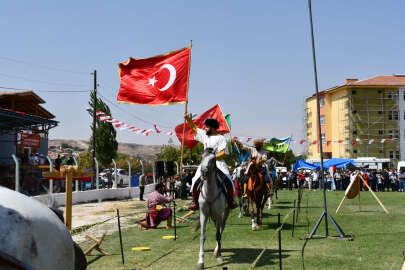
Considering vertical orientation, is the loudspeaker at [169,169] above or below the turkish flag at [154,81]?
below

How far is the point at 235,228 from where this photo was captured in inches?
543

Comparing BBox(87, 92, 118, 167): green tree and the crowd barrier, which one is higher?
BBox(87, 92, 118, 167): green tree

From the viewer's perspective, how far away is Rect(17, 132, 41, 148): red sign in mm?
37394

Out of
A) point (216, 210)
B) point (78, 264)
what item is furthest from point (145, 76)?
point (78, 264)

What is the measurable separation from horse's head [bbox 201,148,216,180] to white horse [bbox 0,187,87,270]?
219 inches

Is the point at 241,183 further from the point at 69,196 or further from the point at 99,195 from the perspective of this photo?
the point at 99,195

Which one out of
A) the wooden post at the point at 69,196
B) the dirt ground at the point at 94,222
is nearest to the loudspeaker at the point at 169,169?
the dirt ground at the point at 94,222

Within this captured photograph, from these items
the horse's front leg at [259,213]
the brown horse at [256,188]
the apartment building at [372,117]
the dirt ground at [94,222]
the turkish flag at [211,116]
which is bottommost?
the dirt ground at [94,222]

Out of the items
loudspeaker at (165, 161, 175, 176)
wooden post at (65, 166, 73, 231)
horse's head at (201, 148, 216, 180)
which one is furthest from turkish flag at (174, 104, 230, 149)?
horse's head at (201, 148, 216, 180)

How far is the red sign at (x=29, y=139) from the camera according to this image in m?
37.4

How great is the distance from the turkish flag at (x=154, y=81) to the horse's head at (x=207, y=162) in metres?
4.87

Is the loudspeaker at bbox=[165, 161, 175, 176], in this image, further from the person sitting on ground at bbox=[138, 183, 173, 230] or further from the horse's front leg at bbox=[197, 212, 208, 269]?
the horse's front leg at bbox=[197, 212, 208, 269]

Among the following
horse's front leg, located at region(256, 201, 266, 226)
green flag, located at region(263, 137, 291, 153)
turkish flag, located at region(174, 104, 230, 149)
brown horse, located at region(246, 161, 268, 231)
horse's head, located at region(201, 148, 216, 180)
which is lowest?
horse's front leg, located at region(256, 201, 266, 226)

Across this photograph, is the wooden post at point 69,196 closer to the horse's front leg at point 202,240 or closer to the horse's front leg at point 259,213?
the horse's front leg at point 202,240
